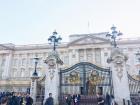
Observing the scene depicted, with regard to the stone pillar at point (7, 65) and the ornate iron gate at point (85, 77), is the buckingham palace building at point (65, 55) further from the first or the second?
the ornate iron gate at point (85, 77)

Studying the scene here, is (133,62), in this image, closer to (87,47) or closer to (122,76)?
(87,47)

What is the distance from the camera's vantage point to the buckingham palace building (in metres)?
45.2

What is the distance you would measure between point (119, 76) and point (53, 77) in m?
5.40

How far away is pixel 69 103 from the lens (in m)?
15.1

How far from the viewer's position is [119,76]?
15.1 meters

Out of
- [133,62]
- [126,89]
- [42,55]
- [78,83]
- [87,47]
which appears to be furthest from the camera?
[42,55]

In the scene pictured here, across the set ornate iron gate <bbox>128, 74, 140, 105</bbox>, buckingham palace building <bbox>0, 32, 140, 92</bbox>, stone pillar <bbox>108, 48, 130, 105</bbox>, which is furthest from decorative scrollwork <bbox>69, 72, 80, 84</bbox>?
buckingham palace building <bbox>0, 32, 140, 92</bbox>

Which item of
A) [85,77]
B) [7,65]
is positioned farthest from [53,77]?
[7,65]

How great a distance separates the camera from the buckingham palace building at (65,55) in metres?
45.2

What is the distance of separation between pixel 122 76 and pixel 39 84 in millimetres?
7868

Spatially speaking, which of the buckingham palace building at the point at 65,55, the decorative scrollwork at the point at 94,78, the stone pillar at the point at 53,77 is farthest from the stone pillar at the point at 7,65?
the decorative scrollwork at the point at 94,78

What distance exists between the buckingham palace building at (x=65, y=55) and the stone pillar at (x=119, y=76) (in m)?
26.4

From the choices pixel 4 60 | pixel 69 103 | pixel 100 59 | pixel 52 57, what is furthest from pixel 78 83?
pixel 4 60

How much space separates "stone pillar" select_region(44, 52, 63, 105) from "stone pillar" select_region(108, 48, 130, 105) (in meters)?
4.64
